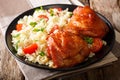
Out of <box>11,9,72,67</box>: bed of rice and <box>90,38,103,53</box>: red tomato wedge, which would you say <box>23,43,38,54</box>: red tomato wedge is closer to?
<box>11,9,72,67</box>: bed of rice

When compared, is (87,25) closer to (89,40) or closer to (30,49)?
(89,40)

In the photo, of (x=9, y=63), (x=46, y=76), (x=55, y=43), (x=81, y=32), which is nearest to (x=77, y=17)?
(x=81, y=32)

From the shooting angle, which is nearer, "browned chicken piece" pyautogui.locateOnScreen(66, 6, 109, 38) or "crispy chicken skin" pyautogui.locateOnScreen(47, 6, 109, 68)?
"crispy chicken skin" pyautogui.locateOnScreen(47, 6, 109, 68)

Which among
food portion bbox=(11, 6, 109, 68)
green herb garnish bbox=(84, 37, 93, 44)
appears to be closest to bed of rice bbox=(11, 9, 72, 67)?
food portion bbox=(11, 6, 109, 68)

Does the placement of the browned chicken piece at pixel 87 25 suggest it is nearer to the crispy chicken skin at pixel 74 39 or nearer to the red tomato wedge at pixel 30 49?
the crispy chicken skin at pixel 74 39

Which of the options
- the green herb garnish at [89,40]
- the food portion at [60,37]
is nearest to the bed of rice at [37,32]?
the food portion at [60,37]

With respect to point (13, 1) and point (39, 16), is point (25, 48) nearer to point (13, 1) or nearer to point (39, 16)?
point (39, 16)
